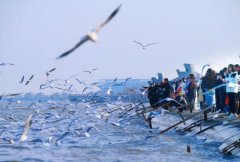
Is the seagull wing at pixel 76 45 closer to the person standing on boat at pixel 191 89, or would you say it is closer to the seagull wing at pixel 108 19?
the seagull wing at pixel 108 19

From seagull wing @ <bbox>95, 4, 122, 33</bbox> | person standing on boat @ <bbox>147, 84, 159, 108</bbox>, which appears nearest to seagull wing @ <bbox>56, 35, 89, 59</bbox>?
seagull wing @ <bbox>95, 4, 122, 33</bbox>

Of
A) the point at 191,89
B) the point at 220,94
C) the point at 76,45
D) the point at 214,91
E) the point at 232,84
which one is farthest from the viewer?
the point at 191,89

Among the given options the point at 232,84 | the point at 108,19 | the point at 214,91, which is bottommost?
the point at 214,91

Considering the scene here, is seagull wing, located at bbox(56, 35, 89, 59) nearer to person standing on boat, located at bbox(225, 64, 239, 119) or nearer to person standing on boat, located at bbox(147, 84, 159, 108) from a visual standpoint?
person standing on boat, located at bbox(225, 64, 239, 119)

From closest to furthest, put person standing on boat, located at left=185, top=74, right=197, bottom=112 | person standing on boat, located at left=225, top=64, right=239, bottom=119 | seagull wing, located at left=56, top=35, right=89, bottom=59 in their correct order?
seagull wing, located at left=56, top=35, right=89, bottom=59 < person standing on boat, located at left=225, top=64, right=239, bottom=119 < person standing on boat, located at left=185, top=74, right=197, bottom=112

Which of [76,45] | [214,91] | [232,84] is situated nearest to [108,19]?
[76,45]

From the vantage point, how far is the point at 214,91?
20.9m

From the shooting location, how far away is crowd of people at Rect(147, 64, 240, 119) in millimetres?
16595

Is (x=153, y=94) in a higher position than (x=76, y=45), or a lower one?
lower

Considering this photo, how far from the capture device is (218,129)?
16234 millimetres

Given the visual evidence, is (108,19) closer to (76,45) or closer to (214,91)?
(76,45)

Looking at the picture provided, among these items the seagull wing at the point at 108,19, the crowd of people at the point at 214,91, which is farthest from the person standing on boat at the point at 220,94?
the seagull wing at the point at 108,19

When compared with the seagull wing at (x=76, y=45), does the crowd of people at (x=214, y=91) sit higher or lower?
lower

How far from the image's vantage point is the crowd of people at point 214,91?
16.6 meters
